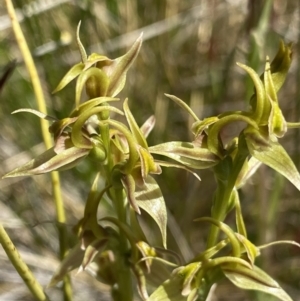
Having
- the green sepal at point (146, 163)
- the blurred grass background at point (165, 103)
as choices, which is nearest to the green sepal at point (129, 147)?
the green sepal at point (146, 163)

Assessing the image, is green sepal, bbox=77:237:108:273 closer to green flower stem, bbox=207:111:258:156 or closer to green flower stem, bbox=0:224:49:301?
green flower stem, bbox=0:224:49:301

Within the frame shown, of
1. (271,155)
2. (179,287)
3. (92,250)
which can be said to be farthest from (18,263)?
(271,155)

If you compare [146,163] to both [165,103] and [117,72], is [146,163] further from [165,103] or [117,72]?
[165,103]

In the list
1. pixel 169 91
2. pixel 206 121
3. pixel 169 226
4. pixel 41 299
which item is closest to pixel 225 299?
pixel 169 226

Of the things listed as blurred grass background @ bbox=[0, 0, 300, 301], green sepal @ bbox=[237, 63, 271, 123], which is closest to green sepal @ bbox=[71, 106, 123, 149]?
green sepal @ bbox=[237, 63, 271, 123]

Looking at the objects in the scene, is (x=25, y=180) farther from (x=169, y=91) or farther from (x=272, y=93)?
(x=272, y=93)
